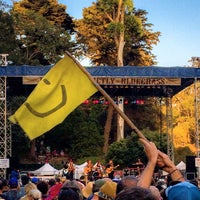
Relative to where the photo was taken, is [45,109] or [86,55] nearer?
[45,109]

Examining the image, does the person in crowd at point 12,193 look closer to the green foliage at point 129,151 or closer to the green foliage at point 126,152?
the green foliage at point 129,151

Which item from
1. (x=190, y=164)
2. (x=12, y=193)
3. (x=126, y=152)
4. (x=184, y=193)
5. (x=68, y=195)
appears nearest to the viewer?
(x=184, y=193)

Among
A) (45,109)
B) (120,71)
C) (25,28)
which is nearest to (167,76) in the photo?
(120,71)

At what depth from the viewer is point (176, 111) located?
48875 millimetres

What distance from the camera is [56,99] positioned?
5.86 meters

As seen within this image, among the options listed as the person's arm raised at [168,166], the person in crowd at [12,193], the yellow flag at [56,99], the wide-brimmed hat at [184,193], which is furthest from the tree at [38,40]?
the wide-brimmed hat at [184,193]

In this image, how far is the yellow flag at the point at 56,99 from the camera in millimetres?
5648

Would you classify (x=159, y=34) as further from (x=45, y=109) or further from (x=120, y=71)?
(x=45, y=109)

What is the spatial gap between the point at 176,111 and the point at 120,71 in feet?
85.6

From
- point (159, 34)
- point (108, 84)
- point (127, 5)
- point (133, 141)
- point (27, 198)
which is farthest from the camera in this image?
point (159, 34)

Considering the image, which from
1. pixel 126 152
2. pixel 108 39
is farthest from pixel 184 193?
pixel 108 39

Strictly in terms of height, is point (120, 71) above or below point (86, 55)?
below

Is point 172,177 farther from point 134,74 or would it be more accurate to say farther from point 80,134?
point 80,134

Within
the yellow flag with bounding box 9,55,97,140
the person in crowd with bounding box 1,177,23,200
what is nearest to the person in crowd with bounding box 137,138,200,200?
the yellow flag with bounding box 9,55,97,140
